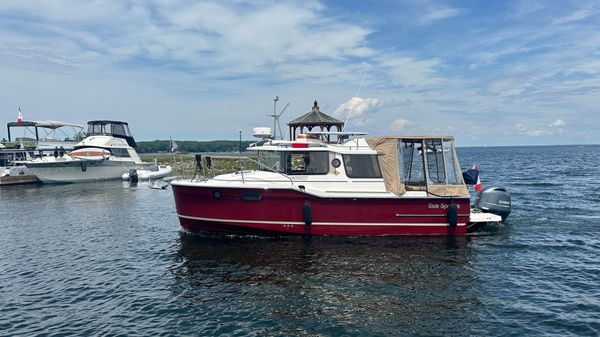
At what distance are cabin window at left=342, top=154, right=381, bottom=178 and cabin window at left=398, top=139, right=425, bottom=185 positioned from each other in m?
1.17

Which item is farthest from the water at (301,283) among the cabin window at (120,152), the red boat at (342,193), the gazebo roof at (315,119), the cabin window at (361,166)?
the cabin window at (120,152)

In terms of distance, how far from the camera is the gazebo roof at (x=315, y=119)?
1988cm

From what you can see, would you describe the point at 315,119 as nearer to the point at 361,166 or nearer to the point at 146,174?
the point at 361,166

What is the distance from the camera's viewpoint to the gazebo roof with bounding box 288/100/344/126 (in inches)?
782

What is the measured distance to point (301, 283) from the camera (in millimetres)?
11156

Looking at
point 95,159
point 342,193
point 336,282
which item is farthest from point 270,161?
point 95,159

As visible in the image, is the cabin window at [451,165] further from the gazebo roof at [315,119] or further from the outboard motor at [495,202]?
the gazebo roof at [315,119]

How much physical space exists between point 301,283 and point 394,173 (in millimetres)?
6055

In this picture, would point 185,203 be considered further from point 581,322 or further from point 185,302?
point 581,322

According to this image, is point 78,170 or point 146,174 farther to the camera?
point 146,174

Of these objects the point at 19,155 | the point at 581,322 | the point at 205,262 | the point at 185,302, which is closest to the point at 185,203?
the point at 205,262

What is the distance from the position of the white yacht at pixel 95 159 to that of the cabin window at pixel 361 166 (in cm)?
3906

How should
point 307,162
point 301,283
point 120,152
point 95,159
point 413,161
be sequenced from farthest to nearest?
point 120,152 → point 95,159 → point 413,161 → point 307,162 → point 301,283

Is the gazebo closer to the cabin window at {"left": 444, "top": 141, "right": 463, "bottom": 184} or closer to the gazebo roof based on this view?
the gazebo roof
